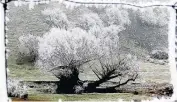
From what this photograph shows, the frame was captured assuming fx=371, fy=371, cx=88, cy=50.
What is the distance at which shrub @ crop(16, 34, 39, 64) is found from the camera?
0.81 m

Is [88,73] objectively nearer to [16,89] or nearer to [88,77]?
[88,77]

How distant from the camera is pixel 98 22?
818 mm

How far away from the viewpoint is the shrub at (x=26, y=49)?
807mm

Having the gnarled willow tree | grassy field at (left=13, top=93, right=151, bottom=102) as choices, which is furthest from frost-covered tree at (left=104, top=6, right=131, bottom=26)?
grassy field at (left=13, top=93, right=151, bottom=102)

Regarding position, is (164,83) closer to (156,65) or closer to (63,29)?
(156,65)

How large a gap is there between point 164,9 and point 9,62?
36 cm

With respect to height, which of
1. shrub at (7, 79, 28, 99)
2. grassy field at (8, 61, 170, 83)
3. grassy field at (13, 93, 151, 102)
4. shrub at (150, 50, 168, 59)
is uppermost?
shrub at (150, 50, 168, 59)

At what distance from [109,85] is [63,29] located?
16cm

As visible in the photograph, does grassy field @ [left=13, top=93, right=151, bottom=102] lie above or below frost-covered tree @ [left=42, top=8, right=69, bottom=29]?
below

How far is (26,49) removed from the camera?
81cm

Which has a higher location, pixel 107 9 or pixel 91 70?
pixel 107 9

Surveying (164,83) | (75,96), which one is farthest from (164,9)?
(75,96)

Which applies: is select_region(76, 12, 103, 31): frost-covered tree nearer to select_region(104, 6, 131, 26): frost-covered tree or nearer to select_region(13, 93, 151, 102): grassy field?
select_region(104, 6, 131, 26): frost-covered tree

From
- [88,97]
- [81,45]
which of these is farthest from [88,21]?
[88,97]
